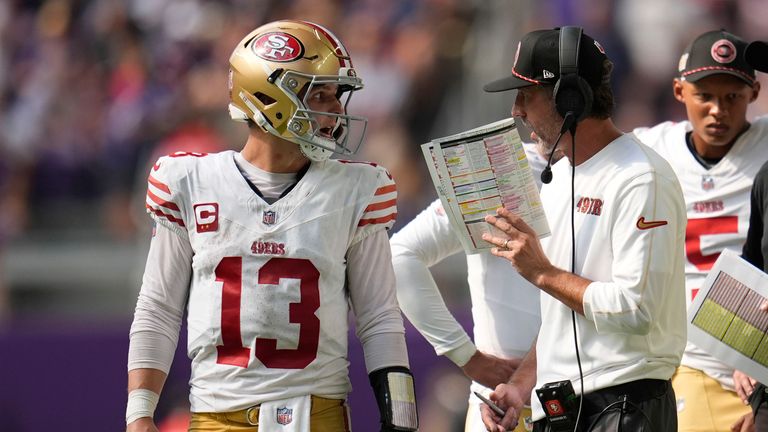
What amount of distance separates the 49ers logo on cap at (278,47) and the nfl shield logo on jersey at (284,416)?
3.24 feet

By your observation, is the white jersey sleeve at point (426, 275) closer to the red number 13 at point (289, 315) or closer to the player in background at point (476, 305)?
the player in background at point (476, 305)

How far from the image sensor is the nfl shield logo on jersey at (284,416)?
347 centimetres

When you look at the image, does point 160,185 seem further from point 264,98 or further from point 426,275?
point 426,275

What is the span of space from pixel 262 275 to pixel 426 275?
2.49 ft

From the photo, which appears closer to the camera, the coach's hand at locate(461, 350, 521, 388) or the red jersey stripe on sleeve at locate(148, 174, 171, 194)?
the red jersey stripe on sleeve at locate(148, 174, 171, 194)

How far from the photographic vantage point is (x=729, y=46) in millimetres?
4562

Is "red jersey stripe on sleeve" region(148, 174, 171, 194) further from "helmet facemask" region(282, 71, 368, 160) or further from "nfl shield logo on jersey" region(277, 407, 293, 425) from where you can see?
"nfl shield logo on jersey" region(277, 407, 293, 425)

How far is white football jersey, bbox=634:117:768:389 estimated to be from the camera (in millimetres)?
4555

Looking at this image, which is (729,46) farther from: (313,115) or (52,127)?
(52,127)

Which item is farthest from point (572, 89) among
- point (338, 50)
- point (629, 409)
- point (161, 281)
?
point (161, 281)

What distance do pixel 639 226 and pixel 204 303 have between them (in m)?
1.20

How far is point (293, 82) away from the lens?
366 cm

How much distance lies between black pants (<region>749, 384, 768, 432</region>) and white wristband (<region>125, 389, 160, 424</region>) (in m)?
1.84

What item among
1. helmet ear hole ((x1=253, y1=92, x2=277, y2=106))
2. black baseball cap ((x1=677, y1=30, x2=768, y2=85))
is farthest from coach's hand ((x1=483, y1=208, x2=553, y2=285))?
black baseball cap ((x1=677, y1=30, x2=768, y2=85))
